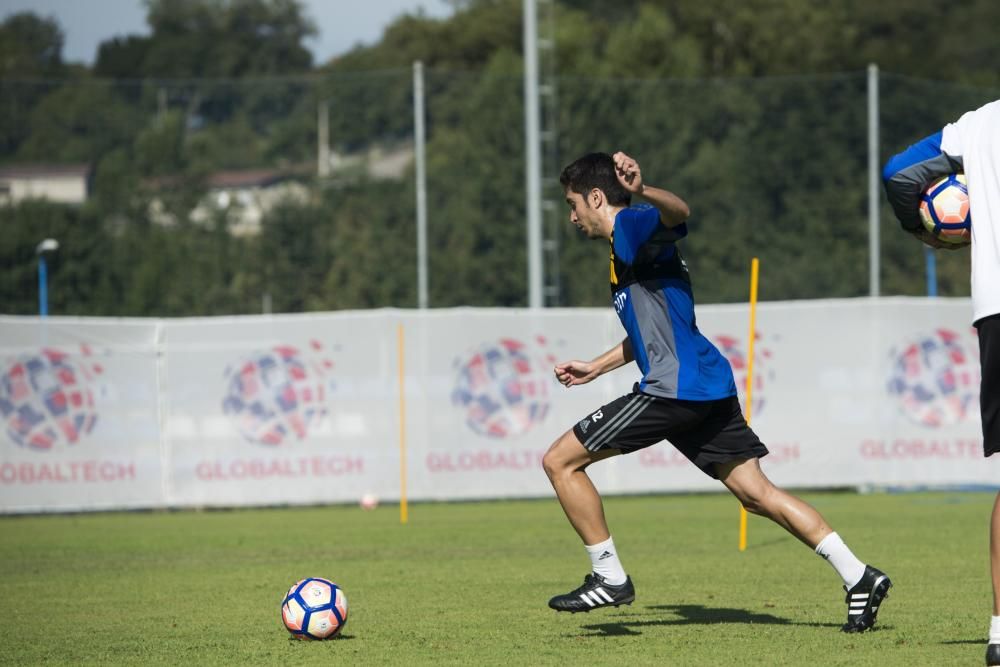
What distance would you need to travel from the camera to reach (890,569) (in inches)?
384

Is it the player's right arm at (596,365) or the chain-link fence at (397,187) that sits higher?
the chain-link fence at (397,187)

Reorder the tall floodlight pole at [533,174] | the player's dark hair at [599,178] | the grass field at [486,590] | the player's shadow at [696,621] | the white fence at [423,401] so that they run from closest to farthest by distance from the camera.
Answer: the grass field at [486,590], the player's dark hair at [599,178], the player's shadow at [696,621], the white fence at [423,401], the tall floodlight pole at [533,174]

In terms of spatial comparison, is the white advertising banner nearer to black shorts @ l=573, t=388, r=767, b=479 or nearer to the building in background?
the building in background

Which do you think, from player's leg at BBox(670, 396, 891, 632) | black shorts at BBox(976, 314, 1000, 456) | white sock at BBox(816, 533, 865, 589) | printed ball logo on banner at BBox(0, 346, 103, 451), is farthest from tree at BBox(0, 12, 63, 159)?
black shorts at BBox(976, 314, 1000, 456)

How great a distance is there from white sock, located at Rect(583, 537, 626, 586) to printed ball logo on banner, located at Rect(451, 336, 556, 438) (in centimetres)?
1049

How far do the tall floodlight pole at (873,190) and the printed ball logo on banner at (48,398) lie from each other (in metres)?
11.7

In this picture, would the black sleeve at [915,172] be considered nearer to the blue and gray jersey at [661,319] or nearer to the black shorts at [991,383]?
the black shorts at [991,383]

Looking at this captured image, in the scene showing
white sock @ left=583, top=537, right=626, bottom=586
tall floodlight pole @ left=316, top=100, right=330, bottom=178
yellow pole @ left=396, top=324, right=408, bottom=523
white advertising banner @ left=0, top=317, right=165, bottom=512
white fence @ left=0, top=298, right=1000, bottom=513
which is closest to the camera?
white sock @ left=583, top=537, right=626, bottom=586

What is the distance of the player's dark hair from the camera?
7078mm

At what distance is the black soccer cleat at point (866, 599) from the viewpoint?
22.2ft

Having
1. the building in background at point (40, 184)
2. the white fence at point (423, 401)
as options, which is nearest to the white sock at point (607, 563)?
the white fence at point (423, 401)

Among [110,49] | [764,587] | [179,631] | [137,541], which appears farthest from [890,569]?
[110,49]

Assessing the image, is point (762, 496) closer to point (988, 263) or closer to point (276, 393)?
point (988, 263)

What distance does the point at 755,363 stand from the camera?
57.9ft
